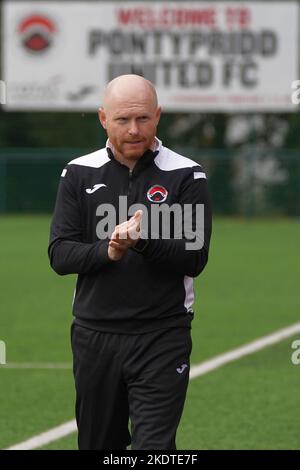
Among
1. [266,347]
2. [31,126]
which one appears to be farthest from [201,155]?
[266,347]

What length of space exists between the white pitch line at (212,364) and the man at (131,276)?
2539 millimetres

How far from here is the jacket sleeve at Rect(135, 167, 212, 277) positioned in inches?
198

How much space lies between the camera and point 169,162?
5266 mm

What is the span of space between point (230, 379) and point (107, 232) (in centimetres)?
522

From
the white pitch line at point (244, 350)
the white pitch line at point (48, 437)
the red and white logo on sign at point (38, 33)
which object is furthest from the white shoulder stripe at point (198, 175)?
the red and white logo on sign at point (38, 33)

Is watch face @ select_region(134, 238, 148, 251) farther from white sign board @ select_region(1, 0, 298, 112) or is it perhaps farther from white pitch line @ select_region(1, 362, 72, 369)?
white sign board @ select_region(1, 0, 298, 112)

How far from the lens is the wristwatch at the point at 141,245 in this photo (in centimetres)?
491

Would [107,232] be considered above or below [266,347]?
above

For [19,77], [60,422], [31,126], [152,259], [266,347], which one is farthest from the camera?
[31,126]

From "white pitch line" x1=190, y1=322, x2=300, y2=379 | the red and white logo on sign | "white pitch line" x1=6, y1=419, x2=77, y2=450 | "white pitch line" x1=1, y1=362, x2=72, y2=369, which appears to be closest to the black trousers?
"white pitch line" x1=6, y1=419, x2=77, y2=450

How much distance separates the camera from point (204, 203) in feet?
17.1

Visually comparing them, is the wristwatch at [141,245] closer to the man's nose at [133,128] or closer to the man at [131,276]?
the man at [131,276]
